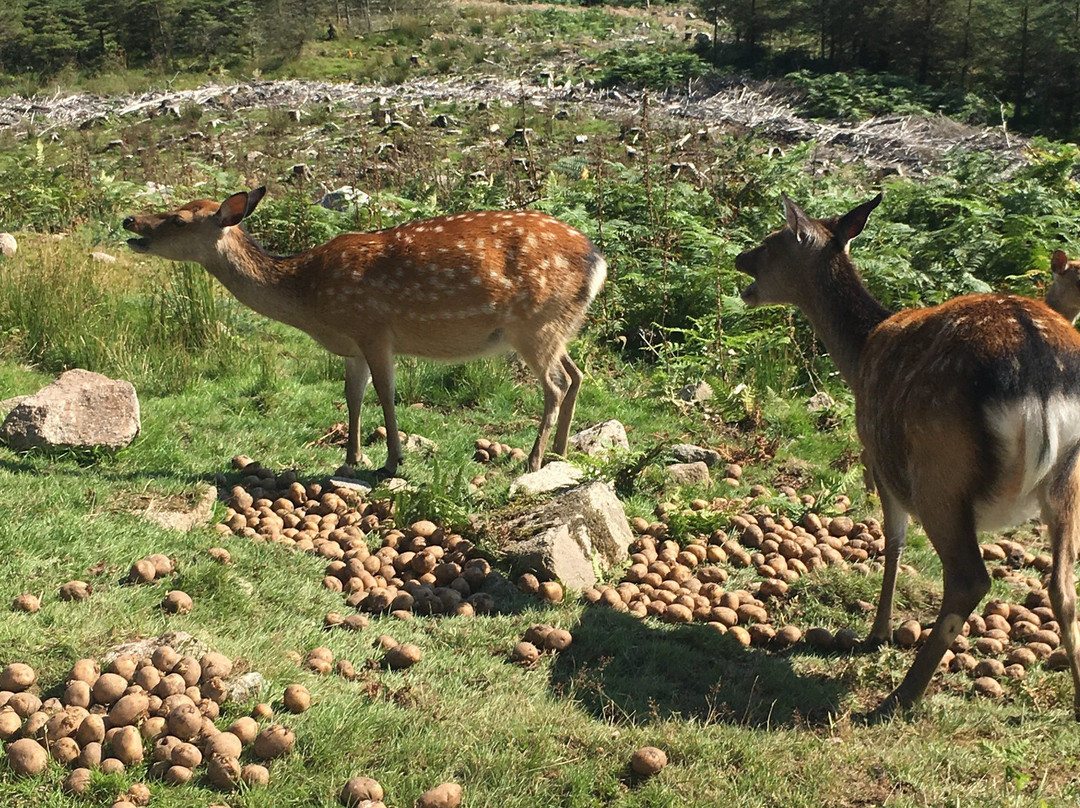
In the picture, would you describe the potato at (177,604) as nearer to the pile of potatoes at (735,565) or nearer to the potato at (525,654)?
the potato at (525,654)

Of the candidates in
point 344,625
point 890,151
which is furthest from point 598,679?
point 890,151

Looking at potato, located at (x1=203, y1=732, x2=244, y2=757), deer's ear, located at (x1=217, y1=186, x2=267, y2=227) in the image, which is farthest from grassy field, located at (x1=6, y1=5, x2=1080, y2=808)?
deer's ear, located at (x1=217, y1=186, x2=267, y2=227)

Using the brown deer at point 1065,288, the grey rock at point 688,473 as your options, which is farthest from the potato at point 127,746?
the brown deer at point 1065,288

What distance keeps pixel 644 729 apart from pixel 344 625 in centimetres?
149

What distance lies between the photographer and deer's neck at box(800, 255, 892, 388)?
5.91m

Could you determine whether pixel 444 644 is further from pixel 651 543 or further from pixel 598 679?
pixel 651 543

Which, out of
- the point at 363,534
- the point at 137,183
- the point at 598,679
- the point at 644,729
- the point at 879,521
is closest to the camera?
the point at 644,729

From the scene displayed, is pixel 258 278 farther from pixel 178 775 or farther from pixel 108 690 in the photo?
pixel 178 775

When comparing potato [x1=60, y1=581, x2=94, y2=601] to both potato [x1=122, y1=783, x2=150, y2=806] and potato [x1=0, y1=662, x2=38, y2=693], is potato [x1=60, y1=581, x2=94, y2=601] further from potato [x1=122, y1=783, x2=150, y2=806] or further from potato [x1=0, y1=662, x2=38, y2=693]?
potato [x1=122, y1=783, x2=150, y2=806]

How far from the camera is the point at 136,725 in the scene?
12.9 feet

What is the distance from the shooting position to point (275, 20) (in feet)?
123

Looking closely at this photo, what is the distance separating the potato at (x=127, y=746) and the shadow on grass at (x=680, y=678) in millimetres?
1673

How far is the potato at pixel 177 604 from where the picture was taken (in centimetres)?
483

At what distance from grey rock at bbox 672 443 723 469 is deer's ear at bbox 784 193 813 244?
1.95 metres
